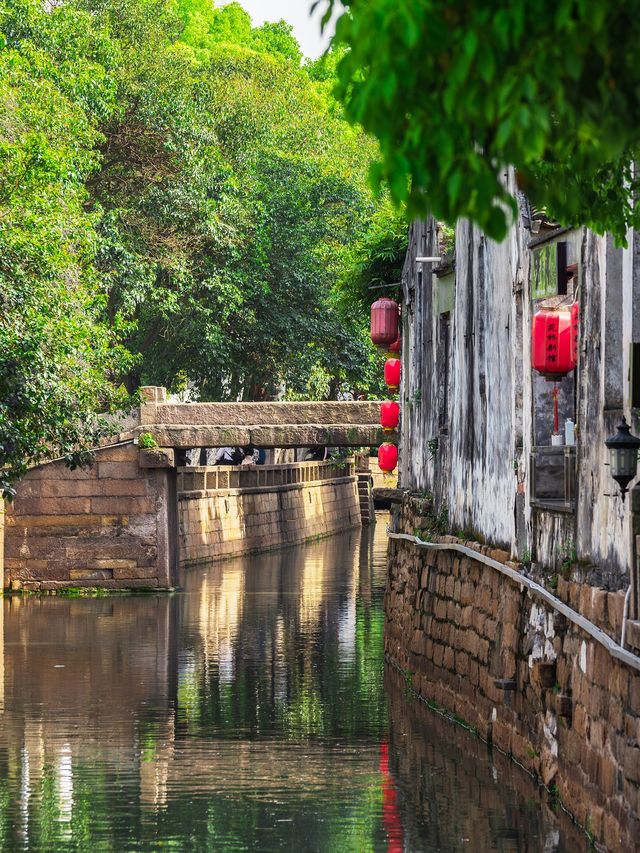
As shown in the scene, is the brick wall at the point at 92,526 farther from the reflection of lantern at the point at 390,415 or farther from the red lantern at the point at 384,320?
the red lantern at the point at 384,320

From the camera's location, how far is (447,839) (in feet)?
27.8

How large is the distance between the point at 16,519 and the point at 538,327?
16.4 m

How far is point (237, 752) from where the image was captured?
11.0 m

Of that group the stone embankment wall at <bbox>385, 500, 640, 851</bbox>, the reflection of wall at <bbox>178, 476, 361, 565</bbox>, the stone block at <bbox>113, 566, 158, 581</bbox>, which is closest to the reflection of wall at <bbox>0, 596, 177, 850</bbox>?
the stone embankment wall at <bbox>385, 500, 640, 851</bbox>

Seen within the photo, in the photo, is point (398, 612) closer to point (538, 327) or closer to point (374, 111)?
point (538, 327)

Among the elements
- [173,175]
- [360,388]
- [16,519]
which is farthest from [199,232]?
[16,519]

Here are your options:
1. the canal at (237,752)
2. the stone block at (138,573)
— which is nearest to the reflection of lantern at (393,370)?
the canal at (237,752)

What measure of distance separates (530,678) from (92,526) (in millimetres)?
15452

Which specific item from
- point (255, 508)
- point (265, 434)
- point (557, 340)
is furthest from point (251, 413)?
point (557, 340)

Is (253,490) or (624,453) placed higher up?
(624,453)

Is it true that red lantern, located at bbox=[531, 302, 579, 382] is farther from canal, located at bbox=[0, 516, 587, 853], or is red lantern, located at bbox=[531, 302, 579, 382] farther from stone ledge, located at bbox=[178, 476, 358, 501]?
stone ledge, located at bbox=[178, 476, 358, 501]

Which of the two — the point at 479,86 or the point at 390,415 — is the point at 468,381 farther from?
the point at 479,86

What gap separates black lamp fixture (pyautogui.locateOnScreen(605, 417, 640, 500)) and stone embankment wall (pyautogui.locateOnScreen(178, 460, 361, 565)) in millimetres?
22308

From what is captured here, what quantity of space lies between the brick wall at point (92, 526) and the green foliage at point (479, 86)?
67.6 ft
